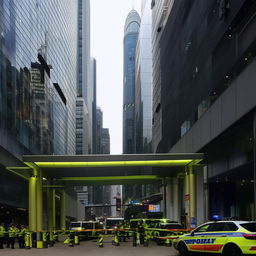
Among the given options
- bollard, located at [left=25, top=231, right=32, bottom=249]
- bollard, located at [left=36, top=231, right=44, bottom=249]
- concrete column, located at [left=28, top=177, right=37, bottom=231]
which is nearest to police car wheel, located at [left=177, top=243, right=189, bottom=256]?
bollard, located at [left=36, top=231, right=44, bottom=249]

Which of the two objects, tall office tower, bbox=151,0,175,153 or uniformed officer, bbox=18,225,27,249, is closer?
uniformed officer, bbox=18,225,27,249

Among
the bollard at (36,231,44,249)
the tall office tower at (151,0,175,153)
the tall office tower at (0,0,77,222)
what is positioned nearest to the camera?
the bollard at (36,231,44,249)

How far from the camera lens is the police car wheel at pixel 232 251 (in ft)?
51.9

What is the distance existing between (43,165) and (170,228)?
26.5 feet

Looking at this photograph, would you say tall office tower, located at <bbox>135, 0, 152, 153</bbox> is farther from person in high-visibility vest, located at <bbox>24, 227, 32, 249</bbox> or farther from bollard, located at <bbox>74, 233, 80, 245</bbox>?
person in high-visibility vest, located at <bbox>24, 227, 32, 249</bbox>

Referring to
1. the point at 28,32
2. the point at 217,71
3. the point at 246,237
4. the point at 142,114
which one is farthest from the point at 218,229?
the point at 142,114

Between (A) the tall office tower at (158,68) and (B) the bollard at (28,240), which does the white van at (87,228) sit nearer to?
(B) the bollard at (28,240)

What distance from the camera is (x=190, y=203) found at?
2780cm

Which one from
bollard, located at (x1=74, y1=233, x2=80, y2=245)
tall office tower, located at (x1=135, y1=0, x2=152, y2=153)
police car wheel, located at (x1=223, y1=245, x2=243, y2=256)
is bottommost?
bollard, located at (x1=74, y1=233, x2=80, y2=245)

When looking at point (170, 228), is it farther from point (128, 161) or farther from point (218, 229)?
point (218, 229)

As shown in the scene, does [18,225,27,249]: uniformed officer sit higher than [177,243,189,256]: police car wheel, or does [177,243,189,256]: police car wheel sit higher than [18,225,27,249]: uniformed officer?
[177,243,189,256]: police car wheel

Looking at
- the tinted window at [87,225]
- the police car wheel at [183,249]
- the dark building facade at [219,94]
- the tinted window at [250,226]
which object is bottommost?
the tinted window at [87,225]

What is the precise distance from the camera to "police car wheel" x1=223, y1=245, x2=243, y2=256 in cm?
1581

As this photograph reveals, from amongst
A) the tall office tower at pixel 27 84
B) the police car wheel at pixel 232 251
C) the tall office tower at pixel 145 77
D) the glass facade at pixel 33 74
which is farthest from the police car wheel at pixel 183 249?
the tall office tower at pixel 145 77
